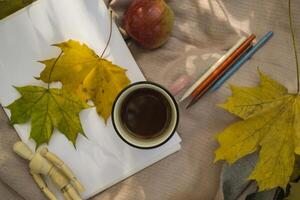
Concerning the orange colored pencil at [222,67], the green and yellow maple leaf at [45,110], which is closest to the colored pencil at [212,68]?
the orange colored pencil at [222,67]

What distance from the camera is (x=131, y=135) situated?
604mm

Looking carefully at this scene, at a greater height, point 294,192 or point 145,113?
point 145,113

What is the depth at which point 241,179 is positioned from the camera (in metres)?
0.64

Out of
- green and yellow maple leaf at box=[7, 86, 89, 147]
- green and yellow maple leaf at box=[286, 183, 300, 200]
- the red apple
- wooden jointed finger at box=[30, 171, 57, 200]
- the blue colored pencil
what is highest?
the red apple

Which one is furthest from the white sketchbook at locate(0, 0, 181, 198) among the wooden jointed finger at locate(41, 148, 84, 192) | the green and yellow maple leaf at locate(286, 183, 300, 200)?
the green and yellow maple leaf at locate(286, 183, 300, 200)

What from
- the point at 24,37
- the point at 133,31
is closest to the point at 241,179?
the point at 133,31

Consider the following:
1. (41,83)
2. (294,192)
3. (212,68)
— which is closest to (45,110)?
(41,83)

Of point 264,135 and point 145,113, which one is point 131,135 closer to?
point 145,113

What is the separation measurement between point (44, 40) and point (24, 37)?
0.03 m

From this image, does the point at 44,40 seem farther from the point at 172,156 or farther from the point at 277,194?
the point at 277,194

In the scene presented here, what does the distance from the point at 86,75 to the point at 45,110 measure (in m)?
0.08

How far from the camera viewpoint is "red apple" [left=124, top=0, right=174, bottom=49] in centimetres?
63

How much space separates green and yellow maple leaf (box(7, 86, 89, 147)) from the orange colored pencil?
168mm

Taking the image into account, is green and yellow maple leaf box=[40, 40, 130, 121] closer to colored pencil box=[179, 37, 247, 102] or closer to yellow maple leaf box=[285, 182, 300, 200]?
colored pencil box=[179, 37, 247, 102]
